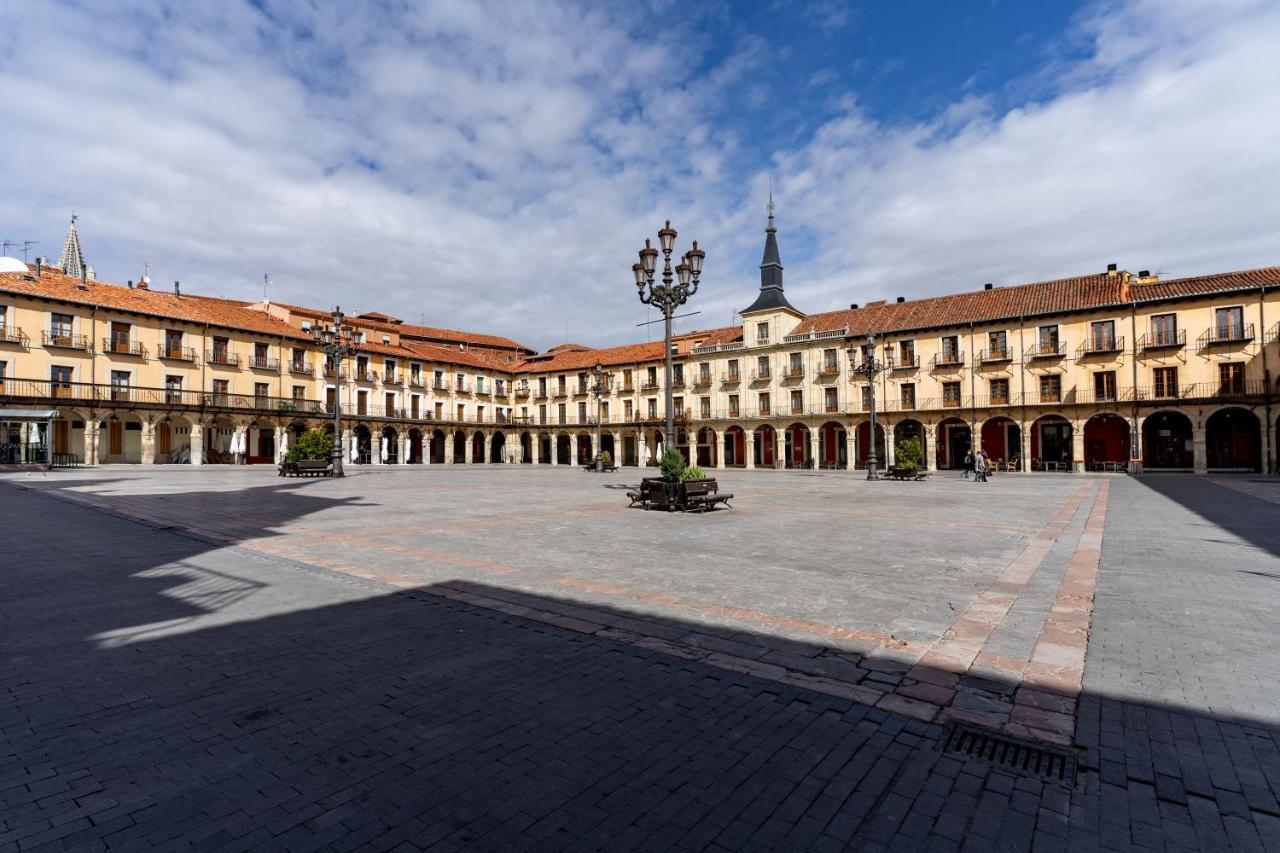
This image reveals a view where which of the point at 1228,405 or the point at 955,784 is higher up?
the point at 1228,405

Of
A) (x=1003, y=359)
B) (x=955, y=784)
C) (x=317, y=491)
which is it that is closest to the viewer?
(x=955, y=784)

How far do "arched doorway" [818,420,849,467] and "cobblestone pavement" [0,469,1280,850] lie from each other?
33396 millimetres

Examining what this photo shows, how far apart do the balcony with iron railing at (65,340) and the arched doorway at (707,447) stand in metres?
36.1

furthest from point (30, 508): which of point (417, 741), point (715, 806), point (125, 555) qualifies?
point (715, 806)

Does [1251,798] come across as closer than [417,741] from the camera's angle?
Yes

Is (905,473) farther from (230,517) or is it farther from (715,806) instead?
(715,806)

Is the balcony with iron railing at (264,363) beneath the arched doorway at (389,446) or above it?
above

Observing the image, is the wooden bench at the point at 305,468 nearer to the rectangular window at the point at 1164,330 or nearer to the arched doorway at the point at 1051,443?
the arched doorway at the point at 1051,443

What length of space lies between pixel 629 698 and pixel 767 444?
42206 millimetres

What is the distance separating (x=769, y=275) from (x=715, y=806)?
1742 inches

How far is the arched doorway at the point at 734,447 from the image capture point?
45.4m

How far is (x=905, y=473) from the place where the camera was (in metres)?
23.7

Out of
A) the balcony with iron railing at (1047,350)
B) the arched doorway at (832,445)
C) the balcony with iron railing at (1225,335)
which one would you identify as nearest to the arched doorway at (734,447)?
the arched doorway at (832,445)

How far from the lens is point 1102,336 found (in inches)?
1228
